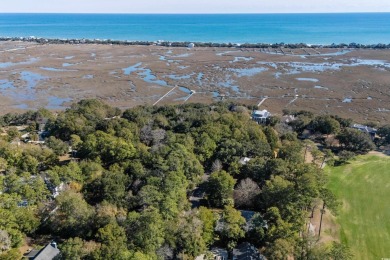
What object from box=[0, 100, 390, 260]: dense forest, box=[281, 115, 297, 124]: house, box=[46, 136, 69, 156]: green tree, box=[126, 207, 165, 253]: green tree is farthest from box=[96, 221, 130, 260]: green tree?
box=[281, 115, 297, 124]: house

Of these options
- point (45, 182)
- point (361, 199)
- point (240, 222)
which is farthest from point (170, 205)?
point (361, 199)

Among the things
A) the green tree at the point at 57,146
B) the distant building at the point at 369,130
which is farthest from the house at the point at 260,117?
the green tree at the point at 57,146

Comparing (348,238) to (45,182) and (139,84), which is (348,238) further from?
(139,84)

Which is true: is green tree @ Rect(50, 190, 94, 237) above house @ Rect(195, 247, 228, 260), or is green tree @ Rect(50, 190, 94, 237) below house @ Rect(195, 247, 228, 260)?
above

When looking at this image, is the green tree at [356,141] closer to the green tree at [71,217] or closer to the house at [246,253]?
the house at [246,253]

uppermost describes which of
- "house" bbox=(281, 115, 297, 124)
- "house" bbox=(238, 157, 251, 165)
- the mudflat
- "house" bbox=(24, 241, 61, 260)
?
the mudflat

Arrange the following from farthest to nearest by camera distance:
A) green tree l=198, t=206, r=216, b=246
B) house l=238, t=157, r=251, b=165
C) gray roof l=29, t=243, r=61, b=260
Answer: house l=238, t=157, r=251, b=165 < green tree l=198, t=206, r=216, b=246 < gray roof l=29, t=243, r=61, b=260

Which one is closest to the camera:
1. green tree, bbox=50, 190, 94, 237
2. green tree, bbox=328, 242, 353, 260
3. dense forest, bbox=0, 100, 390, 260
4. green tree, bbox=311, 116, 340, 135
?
green tree, bbox=328, 242, 353, 260

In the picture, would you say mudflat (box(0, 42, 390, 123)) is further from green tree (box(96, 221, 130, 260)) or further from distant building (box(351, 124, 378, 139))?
green tree (box(96, 221, 130, 260))

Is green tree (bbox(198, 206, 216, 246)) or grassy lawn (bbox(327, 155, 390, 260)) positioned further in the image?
grassy lawn (bbox(327, 155, 390, 260))
